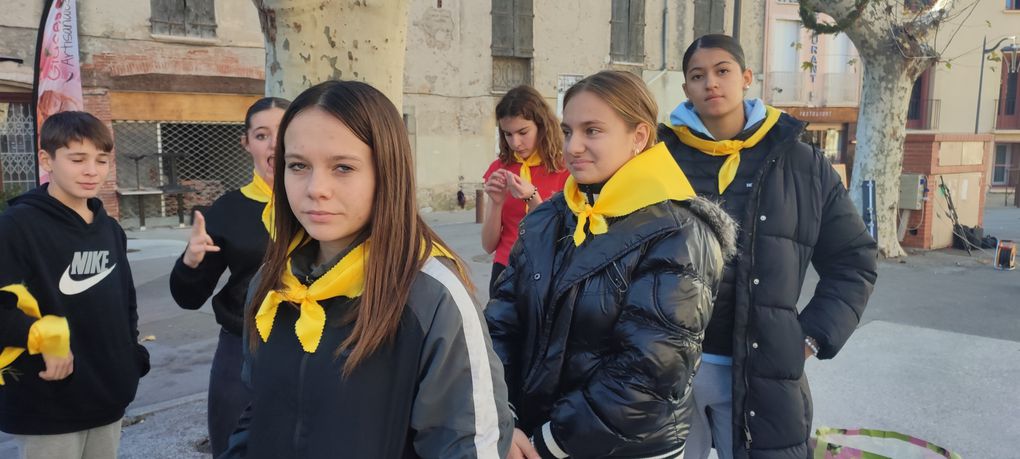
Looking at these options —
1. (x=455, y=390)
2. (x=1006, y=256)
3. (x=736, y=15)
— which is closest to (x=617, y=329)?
(x=455, y=390)

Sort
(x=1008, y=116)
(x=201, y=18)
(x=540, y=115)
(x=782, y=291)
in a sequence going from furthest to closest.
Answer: (x=1008, y=116) → (x=201, y=18) → (x=540, y=115) → (x=782, y=291)

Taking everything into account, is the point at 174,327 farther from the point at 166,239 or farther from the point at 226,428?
the point at 166,239

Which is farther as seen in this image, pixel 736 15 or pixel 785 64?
pixel 785 64

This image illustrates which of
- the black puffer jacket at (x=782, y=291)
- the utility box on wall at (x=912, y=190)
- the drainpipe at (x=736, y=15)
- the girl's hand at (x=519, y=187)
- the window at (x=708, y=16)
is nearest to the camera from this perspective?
the black puffer jacket at (x=782, y=291)

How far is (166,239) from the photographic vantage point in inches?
502

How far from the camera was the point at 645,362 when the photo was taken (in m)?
1.84

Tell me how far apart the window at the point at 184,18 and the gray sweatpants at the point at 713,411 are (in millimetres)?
14724

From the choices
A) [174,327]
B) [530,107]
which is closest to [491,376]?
[530,107]

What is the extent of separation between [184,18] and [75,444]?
13.9 m

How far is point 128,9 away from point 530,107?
1328cm

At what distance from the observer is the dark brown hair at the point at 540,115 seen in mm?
3664

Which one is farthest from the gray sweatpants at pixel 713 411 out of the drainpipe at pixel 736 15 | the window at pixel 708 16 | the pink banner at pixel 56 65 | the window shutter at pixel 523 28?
the drainpipe at pixel 736 15

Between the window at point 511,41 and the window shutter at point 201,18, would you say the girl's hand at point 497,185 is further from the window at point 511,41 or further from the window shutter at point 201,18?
the window at point 511,41

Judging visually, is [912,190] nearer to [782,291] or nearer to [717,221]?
[782,291]
